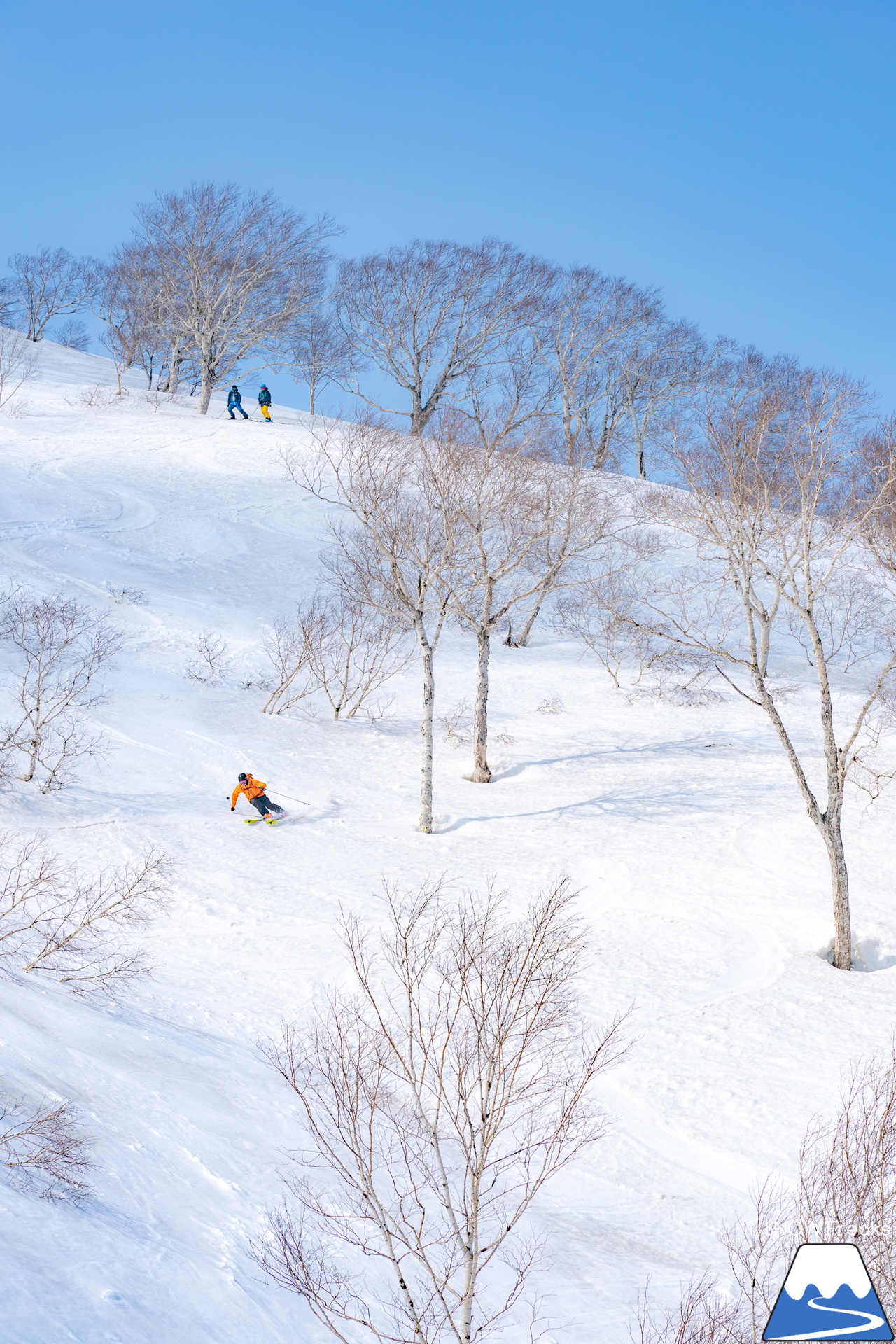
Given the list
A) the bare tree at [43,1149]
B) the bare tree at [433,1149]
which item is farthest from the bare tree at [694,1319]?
the bare tree at [43,1149]

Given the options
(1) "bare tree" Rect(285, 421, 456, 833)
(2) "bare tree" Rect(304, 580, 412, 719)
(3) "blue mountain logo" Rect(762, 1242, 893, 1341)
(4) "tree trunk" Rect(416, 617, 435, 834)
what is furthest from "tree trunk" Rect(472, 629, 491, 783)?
(3) "blue mountain logo" Rect(762, 1242, 893, 1341)

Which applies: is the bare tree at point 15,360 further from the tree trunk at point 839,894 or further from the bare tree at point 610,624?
the tree trunk at point 839,894

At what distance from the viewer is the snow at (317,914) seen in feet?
20.3

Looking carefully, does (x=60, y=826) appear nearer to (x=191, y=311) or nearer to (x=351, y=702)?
(x=351, y=702)

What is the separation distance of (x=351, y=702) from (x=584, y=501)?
7870mm

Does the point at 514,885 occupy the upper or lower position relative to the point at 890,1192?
lower

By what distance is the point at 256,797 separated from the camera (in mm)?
16328

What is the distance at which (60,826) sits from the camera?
15.3 meters

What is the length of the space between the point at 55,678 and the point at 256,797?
713 centimetres

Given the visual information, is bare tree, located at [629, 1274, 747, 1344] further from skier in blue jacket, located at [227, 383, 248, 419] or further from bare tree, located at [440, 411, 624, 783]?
skier in blue jacket, located at [227, 383, 248, 419]

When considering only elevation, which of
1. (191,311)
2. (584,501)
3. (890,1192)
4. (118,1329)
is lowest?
(118,1329)

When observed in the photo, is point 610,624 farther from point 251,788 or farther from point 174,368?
point 174,368

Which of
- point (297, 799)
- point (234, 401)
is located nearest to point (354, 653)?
point (297, 799)

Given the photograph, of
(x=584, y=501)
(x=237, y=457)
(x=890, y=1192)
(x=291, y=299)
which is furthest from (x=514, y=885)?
(x=291, y=299)
